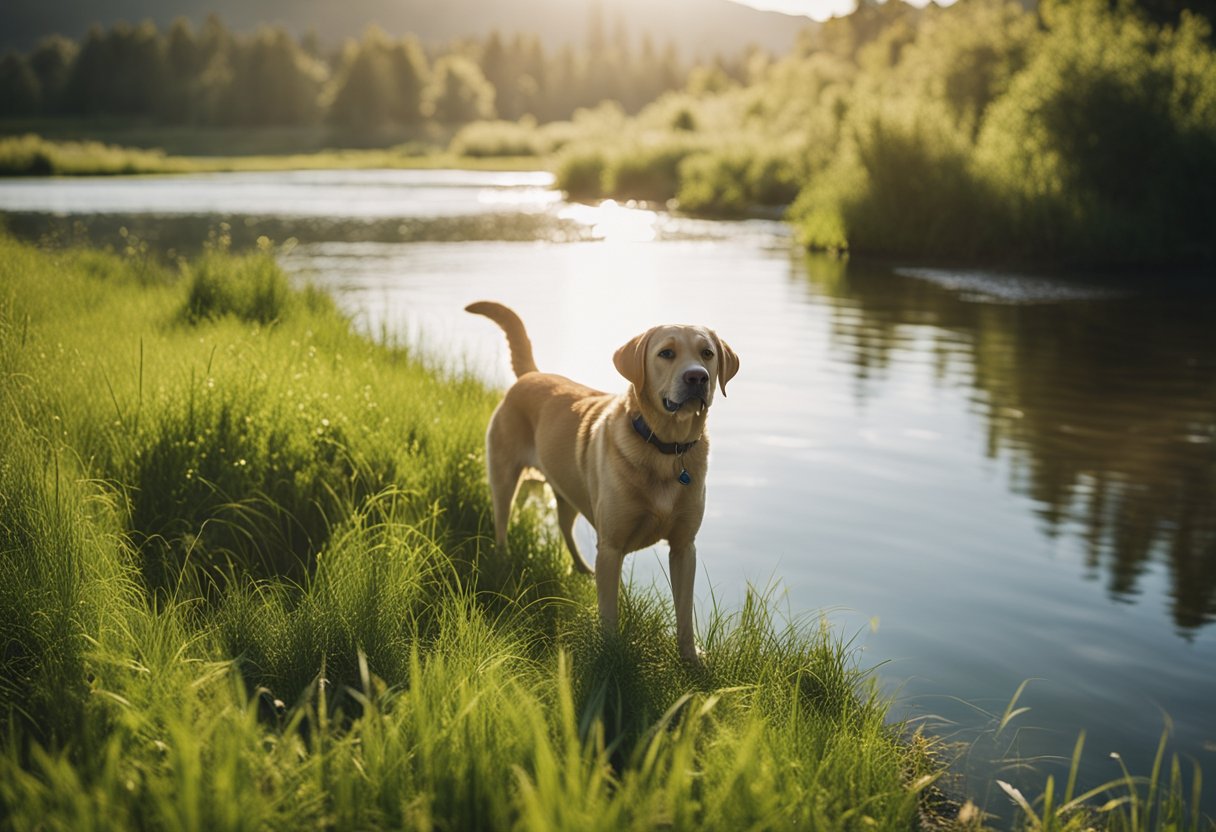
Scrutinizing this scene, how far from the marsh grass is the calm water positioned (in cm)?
71

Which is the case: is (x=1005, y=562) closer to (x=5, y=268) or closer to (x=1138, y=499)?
(x=1138, y=499)

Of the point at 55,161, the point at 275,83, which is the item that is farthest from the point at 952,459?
the point at 275,83

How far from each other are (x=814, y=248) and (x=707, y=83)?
69.4 m

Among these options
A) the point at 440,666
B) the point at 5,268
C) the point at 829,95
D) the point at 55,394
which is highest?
the point at 829,95

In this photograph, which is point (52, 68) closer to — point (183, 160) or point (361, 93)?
point (361, 93)

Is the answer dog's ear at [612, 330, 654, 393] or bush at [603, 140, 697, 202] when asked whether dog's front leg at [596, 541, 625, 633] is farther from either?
bush at [603, 140, 697, 202]

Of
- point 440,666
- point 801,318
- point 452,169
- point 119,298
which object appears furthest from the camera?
point 452,169

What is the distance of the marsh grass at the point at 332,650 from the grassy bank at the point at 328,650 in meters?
0.01

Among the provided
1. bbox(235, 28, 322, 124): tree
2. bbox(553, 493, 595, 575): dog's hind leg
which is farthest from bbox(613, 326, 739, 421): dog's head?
bbox(235, 28, 322, 124): tree

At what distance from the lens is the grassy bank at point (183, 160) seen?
46.7 m

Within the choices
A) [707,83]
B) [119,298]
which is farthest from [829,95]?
[707,83]

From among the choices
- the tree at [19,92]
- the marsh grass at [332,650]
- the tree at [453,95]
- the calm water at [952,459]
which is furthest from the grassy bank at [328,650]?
the tree at [453,95]

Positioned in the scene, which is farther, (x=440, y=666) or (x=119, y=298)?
(x=119, y=298)

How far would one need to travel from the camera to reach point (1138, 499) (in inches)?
299
